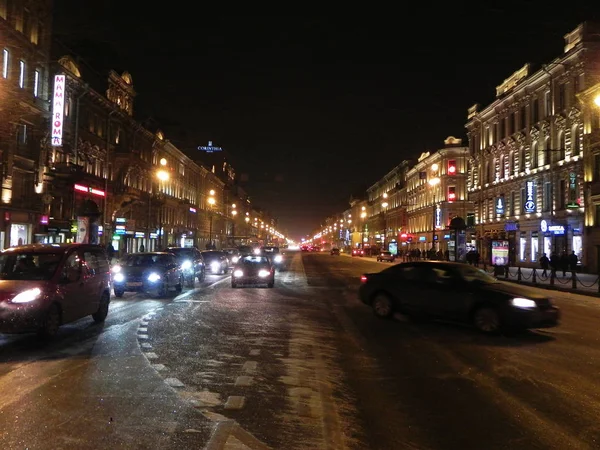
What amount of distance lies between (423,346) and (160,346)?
4.74m

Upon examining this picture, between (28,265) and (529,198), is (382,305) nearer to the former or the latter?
(28,265)

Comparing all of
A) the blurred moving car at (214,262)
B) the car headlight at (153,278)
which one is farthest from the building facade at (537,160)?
the car headlight at (153,278)

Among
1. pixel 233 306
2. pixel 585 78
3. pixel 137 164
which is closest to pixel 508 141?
pixel 585 78

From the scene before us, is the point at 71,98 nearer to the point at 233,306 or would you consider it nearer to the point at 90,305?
the point at 233,306

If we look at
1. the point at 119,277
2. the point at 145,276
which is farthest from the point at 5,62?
the point at 145,276

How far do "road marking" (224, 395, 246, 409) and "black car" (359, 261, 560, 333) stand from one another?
270 inches

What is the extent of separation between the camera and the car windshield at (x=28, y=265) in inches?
432

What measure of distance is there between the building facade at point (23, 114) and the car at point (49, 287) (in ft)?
72.6

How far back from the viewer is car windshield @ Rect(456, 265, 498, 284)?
12.6 m

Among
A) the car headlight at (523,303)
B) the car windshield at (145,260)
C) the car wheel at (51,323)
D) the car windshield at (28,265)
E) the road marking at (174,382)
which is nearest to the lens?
the road marking at (174,382)

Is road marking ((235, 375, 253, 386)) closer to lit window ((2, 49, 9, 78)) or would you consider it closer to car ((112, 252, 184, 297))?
car ((112, 252, 184, 297))

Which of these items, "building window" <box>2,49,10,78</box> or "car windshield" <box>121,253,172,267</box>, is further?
"building window" <box>2,49,10,78</box>

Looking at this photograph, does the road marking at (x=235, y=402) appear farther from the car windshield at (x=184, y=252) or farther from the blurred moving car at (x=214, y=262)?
the blurred moving car at (x=214, y=262)

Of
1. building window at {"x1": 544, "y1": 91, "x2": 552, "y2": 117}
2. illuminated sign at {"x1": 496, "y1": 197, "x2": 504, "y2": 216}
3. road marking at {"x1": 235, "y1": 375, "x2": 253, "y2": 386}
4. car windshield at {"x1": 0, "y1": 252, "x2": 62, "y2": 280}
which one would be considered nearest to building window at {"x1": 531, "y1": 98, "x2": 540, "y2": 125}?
building window at {"x1": 544, "y1": 91, "x2": 552, "y2": 117}
